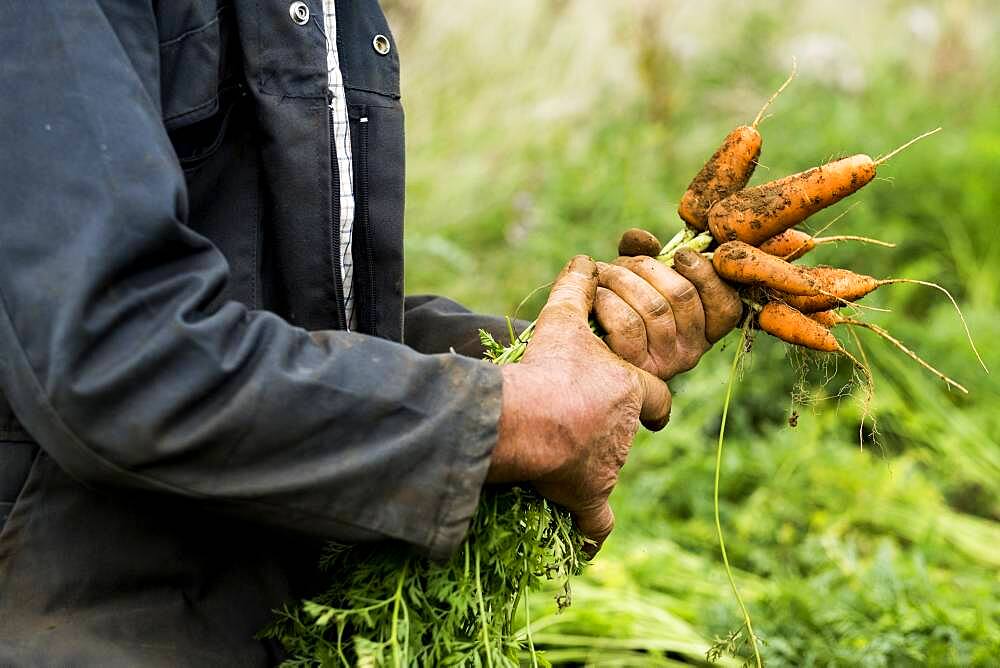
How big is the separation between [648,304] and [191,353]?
0.95m

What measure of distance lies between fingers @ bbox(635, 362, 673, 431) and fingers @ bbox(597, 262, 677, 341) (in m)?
0.09

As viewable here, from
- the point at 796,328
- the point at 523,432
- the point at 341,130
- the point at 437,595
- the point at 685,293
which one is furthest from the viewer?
the point at 796,328

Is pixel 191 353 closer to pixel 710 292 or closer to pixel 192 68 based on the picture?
pixel 192 68

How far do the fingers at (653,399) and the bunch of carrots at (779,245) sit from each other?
0.33 metres

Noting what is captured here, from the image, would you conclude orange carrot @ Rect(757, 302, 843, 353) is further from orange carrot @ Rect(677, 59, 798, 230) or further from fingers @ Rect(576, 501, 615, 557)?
fingers @ Rect(576, 501, 615, 557)

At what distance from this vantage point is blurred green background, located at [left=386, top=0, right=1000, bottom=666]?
310 cm

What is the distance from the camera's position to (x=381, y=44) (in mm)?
1916

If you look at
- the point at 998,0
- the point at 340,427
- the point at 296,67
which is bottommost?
the point at 998,0

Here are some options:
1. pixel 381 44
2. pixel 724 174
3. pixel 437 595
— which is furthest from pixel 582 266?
pixel 437 595

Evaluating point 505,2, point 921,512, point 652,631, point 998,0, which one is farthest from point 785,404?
point 998,0

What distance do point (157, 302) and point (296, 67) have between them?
0.57m

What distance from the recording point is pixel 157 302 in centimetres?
134

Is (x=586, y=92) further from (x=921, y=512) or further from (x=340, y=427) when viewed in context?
(x=340, y=427)

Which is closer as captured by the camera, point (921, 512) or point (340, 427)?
point (340, 427)
